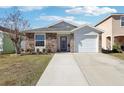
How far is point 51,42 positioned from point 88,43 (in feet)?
13.5

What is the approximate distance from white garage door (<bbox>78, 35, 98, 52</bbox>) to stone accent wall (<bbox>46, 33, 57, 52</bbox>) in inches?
106

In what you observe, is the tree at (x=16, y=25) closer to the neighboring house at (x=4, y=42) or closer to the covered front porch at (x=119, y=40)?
the neighboring house at (x=4, y=42)

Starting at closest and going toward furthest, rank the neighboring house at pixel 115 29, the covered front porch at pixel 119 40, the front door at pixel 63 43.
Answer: the neighboring house at pixel 115 29, the front door at pixel 63 43, the covered front porch at pixel 119 40

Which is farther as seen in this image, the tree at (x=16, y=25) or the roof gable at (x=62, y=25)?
the roof gable at (x=62, y=25)

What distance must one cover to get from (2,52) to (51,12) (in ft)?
24.3

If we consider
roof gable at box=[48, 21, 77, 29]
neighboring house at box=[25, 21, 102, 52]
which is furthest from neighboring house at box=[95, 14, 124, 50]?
roof gable at box=[48, 21, 77, 29]

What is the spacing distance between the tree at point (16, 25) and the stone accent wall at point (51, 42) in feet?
8.90

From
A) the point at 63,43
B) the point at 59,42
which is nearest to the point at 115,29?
the point at 63,43

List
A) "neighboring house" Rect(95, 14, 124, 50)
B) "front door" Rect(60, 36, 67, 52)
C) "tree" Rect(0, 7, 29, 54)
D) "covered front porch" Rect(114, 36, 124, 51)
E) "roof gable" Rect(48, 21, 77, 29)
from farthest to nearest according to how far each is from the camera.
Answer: "roof gable" Rect(48, 21, 77, 29), "covered front porch" Rect(114, 36, 124, 51), "front door" Rect(60, 36, 67, 52), "neighboring house" Rect(95, 14, 124, 50), "tree" Rect(0, 7, 29, 54)

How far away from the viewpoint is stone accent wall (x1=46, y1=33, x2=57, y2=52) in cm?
3106

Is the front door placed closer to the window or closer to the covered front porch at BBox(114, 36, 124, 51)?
the window

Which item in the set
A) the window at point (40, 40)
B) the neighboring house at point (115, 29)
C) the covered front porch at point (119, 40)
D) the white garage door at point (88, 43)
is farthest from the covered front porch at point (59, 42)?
the covered front porch at point (119, 40)

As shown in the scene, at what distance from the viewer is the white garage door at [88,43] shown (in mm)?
30953
